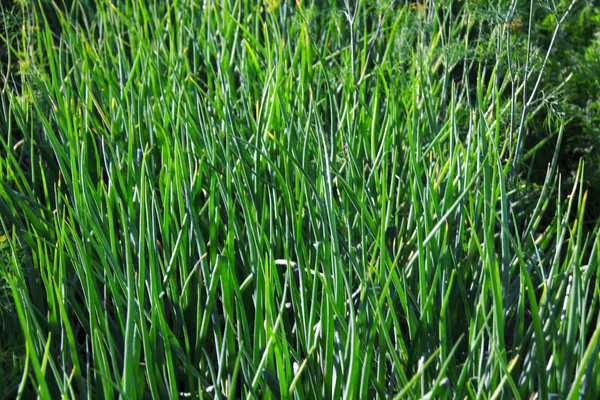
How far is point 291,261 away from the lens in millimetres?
1174

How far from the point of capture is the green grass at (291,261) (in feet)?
3.07

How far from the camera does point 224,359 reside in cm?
102

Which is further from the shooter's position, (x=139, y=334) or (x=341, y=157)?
(x=341, y=157)

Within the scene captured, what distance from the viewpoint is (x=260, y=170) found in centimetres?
138

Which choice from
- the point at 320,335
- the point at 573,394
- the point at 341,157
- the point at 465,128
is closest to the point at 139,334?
the point at 320,335

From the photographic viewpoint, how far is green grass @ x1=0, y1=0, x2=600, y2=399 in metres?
0.94

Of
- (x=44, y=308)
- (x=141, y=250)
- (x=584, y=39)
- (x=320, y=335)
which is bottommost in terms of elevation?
(x=44, y=308)

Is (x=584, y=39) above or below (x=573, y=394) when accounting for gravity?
above

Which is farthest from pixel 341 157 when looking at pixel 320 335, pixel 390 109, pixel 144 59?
pixel 320 335

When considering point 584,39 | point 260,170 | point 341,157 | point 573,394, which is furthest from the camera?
point 584,39

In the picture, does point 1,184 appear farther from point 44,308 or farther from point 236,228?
point 236,228

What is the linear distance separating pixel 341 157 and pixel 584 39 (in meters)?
0.96

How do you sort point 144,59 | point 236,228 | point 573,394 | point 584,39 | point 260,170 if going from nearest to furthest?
point 573,394
point 236,228
point 260,170
point 144,59
point 584,39

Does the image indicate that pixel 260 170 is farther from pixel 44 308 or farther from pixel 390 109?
pixel 44 308
